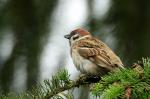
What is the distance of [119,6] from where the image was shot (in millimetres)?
5637

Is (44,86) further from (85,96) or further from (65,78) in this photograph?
(85,96)

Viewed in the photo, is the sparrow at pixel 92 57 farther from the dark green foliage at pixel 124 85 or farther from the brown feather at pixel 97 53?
the dark green foliage at pixel 124 85

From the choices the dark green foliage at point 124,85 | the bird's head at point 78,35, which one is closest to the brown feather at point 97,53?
the bird's head at point 78,35

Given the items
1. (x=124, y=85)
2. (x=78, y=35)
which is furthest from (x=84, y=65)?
(x=124, y=85)

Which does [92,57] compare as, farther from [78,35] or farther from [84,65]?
[78,35]

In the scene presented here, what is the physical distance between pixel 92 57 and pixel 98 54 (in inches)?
2.4

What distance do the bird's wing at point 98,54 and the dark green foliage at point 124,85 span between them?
1367mm

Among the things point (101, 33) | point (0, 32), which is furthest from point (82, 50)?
point (0, 32)

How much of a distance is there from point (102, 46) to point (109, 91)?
2.08 m

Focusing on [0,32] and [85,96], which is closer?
[85,96]

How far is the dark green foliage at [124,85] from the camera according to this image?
2.76 m

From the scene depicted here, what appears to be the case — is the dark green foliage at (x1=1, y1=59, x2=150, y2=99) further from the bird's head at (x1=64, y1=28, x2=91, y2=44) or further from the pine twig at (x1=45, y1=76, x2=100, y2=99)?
the bird's head at (x1=64, y1=28, x2=91, y2=44)

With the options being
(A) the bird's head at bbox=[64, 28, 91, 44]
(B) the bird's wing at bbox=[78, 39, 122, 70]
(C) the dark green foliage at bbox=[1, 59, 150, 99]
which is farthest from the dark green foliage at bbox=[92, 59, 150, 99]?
(A) the bird's head at bbox=[64, 28, 91, 44]

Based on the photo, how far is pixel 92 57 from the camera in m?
4.68
